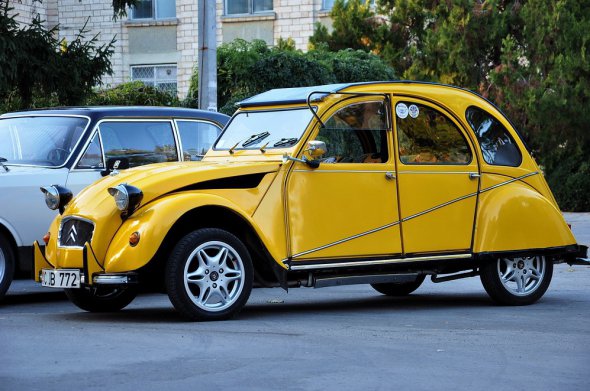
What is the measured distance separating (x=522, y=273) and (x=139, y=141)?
13.0 ft

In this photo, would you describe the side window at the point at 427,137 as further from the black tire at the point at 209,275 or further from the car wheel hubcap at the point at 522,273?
the black tire at the point at 209,275

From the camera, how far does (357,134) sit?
10.5 metres

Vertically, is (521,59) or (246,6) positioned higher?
(246,6)

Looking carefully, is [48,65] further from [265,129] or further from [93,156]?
[265,129]

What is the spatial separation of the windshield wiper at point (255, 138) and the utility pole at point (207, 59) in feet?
27.6

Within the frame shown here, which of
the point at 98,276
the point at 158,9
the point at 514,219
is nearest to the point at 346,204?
the point at 514,219

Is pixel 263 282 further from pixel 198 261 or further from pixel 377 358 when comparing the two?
pixel 377 358

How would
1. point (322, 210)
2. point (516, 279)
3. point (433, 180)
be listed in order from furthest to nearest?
1. point (516, 279)
2. point (433, 180)
3. point (322, 210)

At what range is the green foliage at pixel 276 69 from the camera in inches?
981

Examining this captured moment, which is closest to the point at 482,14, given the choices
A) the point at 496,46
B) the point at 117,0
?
the point at 496,46

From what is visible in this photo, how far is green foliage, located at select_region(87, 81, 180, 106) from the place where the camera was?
2552cm

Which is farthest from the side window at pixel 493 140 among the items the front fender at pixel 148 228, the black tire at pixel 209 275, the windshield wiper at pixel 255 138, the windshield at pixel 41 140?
the windshield at pixel 41 140

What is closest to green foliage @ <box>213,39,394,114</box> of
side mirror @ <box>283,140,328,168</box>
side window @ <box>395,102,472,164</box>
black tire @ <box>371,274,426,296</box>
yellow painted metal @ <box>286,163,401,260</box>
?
black tire @ <box>371,274,426,296</box>

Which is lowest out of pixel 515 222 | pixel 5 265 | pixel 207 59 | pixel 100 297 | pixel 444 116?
pixel 100 297
